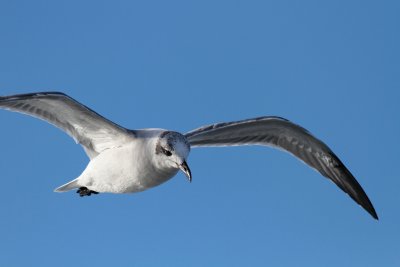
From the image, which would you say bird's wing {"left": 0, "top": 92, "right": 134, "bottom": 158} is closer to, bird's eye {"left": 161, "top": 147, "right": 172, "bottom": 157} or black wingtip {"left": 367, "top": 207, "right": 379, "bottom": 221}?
bird's eye {"left": 161, "top": 147, "right": 172, "bottom": 157}

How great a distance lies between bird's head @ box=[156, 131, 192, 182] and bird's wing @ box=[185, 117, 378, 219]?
6.72ft

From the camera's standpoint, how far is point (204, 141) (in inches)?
465

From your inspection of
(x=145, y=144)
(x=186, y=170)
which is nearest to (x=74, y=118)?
(x=145, y=144)

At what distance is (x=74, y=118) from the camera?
34.6ft

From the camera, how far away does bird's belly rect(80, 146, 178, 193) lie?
992cm

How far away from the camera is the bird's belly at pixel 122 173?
992 cm

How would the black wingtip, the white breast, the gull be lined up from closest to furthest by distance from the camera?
the gull, the white breast, the black wingtip

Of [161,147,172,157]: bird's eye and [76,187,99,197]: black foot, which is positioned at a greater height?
[76,187,99,197]: black foot

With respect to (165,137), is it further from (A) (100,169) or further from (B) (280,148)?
(B) (280,148)

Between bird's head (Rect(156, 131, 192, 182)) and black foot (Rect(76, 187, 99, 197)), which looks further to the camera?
black foot (Rect(76, 187, 99, 197))

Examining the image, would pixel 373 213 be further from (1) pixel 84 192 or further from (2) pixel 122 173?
(1) pixel 84 192

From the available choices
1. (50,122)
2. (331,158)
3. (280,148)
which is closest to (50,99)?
(50,122)

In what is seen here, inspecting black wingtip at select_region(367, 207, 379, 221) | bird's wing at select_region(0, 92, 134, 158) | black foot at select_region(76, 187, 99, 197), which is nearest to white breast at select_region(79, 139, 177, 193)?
bird's wing at select_region(0, 92, 134, 158)

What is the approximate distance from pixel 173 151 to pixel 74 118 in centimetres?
210
